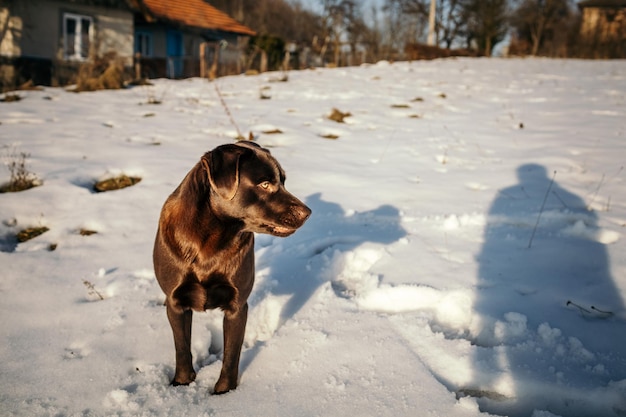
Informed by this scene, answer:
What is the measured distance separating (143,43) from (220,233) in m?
27.4

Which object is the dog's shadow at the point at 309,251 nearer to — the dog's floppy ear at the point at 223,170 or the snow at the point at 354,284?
the snow at the point at 354,284

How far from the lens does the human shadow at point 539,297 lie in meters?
2.24

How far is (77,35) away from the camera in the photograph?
60.3ft

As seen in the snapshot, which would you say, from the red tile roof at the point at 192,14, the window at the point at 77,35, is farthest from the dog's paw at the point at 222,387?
the red tile roof at the point at 192,14

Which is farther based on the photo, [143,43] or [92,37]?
[143,43]

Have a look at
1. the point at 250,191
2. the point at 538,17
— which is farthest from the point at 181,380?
the point at 538,17

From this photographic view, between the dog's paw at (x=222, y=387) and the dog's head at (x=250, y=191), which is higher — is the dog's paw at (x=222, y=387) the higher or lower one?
the lower one

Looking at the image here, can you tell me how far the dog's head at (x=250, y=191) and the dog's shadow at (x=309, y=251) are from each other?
0.91m

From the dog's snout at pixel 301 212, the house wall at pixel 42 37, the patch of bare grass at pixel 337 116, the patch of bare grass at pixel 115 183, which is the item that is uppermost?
the house wall at pixel 42 37

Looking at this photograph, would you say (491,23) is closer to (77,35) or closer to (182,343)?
(77,35)

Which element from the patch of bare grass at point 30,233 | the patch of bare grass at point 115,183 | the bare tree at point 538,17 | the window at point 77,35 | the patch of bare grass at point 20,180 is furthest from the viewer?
the bare tree at point 538,17

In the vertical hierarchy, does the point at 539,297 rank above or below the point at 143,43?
below

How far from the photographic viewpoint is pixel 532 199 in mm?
4695

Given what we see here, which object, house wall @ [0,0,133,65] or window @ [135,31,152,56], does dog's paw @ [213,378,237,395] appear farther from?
window @ [135,31,152,56]
